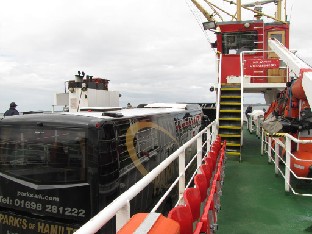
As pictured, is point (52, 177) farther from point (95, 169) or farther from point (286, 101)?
point (286, 101)

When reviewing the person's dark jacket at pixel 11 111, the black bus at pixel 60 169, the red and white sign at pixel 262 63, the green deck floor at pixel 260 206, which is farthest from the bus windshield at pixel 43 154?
the red and white sign at pixel 262 63

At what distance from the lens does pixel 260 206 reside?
18.7 ft

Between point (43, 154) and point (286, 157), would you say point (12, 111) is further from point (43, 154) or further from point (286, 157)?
point (286, 157)

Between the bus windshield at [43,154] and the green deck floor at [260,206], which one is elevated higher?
the bus windshield at [43,154]

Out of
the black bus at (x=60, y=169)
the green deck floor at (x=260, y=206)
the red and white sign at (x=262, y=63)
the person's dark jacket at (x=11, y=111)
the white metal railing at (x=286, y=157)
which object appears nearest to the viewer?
the black bus at (x=60, y=169)

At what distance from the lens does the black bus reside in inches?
130

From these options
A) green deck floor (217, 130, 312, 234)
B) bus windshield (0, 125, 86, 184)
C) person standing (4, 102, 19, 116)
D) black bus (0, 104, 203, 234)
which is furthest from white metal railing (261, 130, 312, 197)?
person standing (4, 102, 19, 116)

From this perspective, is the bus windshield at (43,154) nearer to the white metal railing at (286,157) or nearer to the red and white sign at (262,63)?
the white metal railing at (286,157)

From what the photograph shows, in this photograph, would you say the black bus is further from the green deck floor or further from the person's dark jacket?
the person's dark jacket

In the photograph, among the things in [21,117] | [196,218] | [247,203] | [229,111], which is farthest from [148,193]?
[229,111]

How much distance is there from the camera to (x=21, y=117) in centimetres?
376

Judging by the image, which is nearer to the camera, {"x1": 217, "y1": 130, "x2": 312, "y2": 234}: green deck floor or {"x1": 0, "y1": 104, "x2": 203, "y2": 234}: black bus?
{"x1": 0, "y1": 104, "x2": 203, "y2": 234}: black bus

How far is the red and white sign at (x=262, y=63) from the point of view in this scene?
41.6ft

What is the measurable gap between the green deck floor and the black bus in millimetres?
1881
